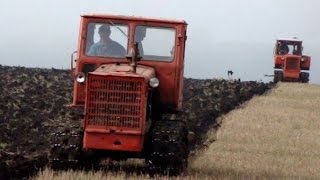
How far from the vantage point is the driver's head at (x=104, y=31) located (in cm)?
1342

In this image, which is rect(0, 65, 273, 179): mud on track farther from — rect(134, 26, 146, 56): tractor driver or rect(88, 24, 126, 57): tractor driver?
rect(134, 26, 146, 56): tractor driver

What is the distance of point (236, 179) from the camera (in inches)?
505

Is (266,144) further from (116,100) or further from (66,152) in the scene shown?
(66,152)

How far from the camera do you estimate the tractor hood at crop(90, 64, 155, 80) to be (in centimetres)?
1233

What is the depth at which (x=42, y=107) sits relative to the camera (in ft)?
74.9

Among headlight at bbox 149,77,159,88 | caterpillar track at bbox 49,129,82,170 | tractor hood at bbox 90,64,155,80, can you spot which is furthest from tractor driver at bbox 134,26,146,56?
caterpillar track at bbox 49,129,82,170

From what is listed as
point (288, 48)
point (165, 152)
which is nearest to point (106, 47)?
point (165, 152)

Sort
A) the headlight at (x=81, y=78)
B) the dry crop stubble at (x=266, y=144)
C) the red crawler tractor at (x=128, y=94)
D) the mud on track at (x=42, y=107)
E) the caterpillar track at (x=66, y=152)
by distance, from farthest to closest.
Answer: the dry crop stubble at (x=266, y=144) < the mud on track at (x=42, y=107) < the headlight at (x=81, y=78) < the caterpillar track at (x=66, y=152) < the red crawler tractor at (x=128, y=94)

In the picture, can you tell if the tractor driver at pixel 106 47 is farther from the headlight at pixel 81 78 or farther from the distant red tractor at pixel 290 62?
the distant red tractor at pixel 290 62

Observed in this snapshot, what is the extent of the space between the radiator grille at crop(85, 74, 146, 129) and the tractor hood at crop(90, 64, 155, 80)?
130 mm

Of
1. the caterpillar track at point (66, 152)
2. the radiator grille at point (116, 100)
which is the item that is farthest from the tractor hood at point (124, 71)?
the caterpillar track at point (66, 152)

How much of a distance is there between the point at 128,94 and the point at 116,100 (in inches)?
7.8

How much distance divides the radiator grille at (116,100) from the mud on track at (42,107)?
718mm

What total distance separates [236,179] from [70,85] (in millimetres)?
19625
